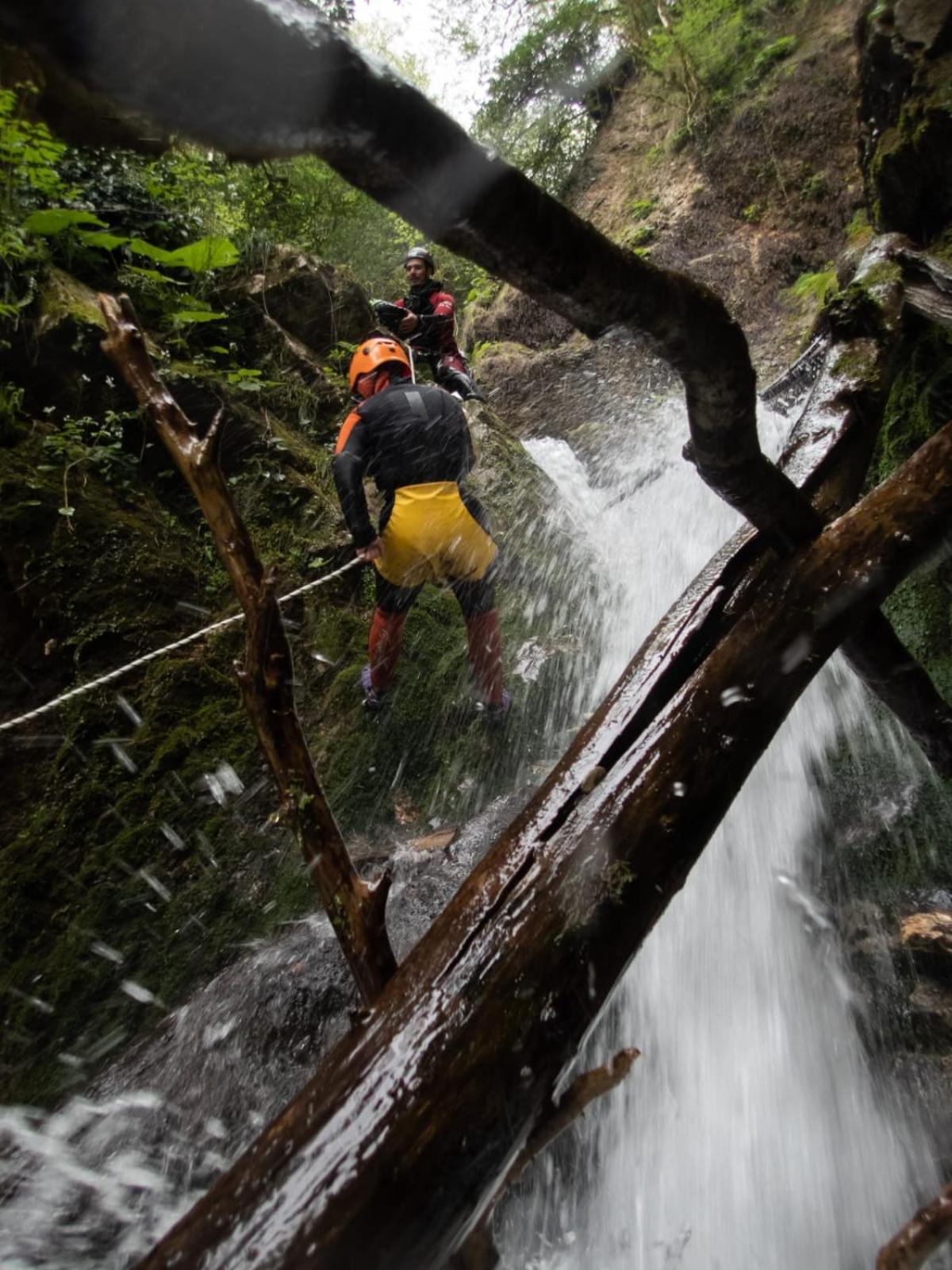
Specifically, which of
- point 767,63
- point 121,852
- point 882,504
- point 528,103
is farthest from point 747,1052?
point 528,103

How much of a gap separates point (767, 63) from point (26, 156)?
502 inches

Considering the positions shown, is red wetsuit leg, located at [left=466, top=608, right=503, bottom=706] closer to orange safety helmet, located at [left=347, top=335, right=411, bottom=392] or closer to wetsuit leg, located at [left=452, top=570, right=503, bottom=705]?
wetsuit leg, located at [left=452, top=570, right=503, bottom=705]

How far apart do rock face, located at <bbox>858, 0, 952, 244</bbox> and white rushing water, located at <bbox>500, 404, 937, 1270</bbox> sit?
335 centimetres

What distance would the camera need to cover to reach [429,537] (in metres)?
4.36

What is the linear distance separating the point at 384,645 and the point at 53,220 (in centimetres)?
395

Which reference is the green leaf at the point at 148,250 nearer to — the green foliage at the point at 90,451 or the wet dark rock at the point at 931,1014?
the green foliage at the point at 90,451

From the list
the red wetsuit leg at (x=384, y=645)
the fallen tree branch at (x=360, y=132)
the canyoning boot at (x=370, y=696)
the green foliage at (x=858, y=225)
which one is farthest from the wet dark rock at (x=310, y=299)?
the fallen tree branch at (x=360, y=132)

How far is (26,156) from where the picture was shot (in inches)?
172

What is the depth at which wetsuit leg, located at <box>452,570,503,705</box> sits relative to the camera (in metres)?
4.70

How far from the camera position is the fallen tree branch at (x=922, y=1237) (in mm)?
1563

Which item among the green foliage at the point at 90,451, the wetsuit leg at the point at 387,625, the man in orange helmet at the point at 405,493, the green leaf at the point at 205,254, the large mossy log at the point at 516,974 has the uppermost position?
the green leaf at the point at 205,254

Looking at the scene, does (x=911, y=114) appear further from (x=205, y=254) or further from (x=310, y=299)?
(x=310, y=299)

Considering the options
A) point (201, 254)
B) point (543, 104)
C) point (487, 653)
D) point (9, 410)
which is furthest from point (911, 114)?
point (543, 104)

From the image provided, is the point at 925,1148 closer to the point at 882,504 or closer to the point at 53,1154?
the point at 882,504
